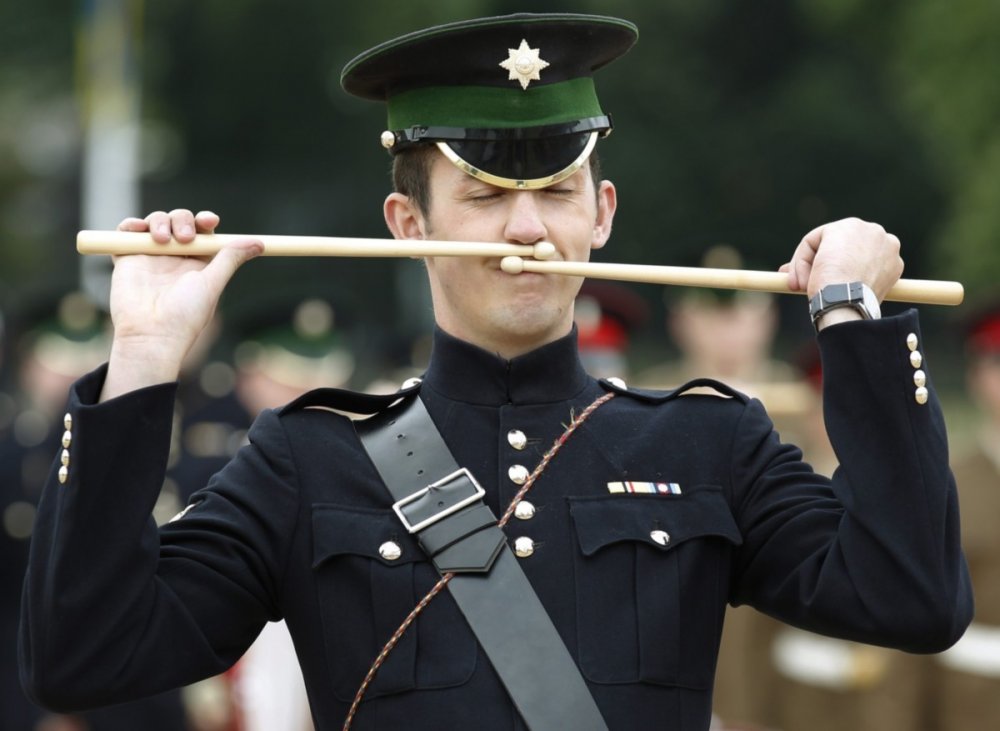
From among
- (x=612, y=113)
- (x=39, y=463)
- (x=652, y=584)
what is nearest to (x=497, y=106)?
(x=652, y=584)

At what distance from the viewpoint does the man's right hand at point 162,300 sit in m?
3.49

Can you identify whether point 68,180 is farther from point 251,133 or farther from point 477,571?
point 477,571

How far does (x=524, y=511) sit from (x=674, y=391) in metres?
0.41

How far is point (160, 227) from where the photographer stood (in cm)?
364

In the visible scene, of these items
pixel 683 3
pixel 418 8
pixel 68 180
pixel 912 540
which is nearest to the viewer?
pixel 912 540

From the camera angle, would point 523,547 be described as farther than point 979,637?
No

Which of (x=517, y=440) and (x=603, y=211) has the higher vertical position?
(x=603, y=211)

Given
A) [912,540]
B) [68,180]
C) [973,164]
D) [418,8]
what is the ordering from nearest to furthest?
[912,540] < [973,164] < [418,8] < [68,180]

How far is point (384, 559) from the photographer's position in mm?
3568

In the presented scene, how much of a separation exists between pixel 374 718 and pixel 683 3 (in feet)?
105

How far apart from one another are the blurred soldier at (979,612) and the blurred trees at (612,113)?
21.9 m

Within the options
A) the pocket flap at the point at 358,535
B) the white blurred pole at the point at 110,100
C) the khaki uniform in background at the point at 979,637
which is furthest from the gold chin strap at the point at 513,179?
the white blurred pole at the point at 110,100

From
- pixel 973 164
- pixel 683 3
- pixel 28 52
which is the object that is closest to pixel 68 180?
pixel 28 52

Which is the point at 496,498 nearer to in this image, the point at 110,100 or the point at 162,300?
the point at 162,300
